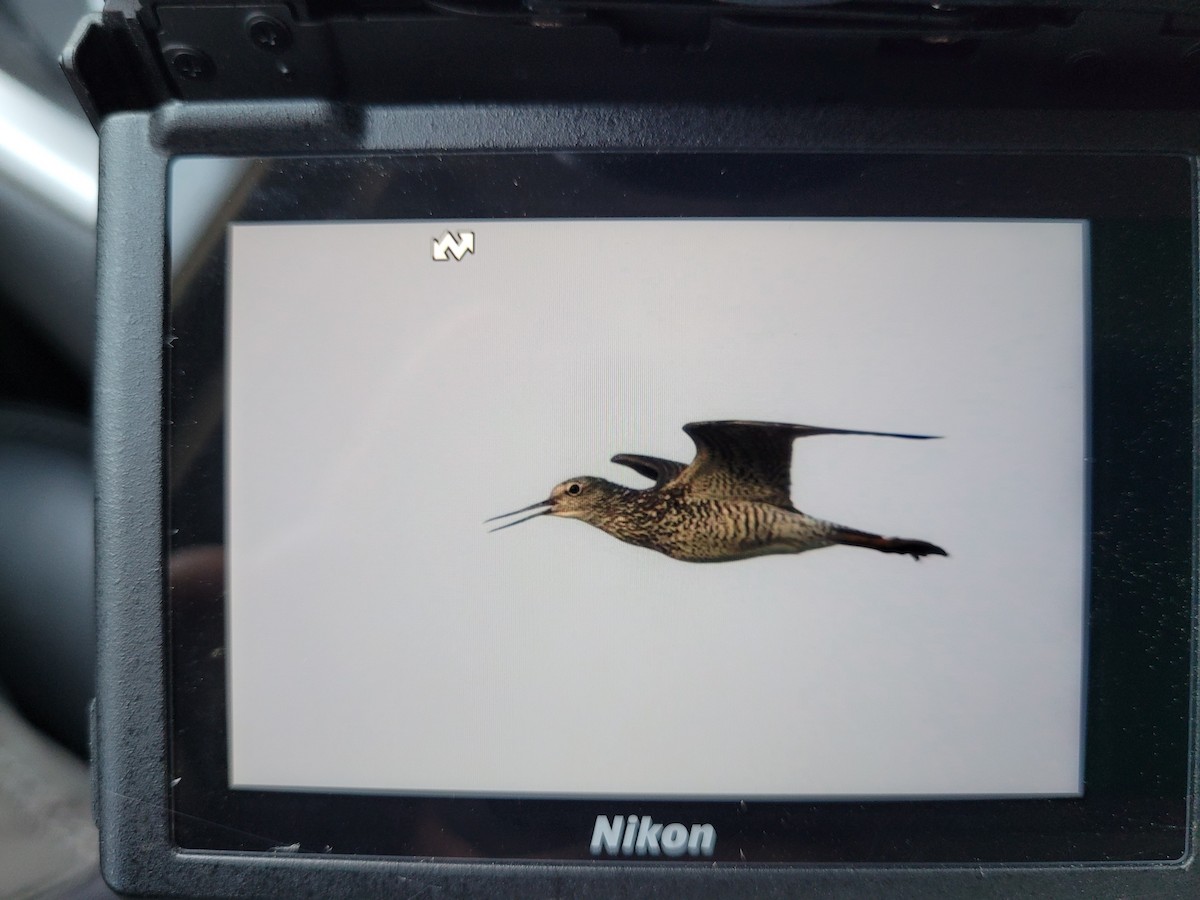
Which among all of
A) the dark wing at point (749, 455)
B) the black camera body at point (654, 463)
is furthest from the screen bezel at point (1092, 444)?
the dark wing at point (749, 455)

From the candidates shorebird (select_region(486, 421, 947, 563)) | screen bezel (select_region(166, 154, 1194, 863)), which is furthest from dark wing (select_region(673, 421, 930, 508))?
screen bezel (select_region(166, 154, 1194, 863))

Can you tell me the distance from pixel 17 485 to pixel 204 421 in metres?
0.19

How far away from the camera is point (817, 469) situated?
1.50 feet

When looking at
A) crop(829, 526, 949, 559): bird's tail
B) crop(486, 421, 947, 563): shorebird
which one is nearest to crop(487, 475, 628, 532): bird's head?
crop(486, 421, 947, 563): shorebird

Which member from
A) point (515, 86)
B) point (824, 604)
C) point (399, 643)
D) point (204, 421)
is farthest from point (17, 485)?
point (824, 604)

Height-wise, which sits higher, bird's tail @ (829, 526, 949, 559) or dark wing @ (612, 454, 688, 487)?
dark wing @ (612, 454, 688, 487)

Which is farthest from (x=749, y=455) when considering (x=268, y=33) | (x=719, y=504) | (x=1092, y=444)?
(x=268, y=33)

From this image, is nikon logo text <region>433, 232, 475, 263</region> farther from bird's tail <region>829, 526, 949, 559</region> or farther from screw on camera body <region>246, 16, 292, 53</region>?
bird's tail <region>829, 526, 949, 559</region>

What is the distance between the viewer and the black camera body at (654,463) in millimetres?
456

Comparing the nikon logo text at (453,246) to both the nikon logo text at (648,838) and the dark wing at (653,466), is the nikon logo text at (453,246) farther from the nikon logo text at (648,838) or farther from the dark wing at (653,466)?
the nikon logo text at (648,838)

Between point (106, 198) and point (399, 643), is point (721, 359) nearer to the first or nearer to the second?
point (399, 643)

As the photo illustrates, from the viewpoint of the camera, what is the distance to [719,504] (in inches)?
18.6

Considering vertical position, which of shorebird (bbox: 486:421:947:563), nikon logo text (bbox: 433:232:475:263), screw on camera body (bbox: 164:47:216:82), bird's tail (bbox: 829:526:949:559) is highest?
screw on camera body (bbox: 164:47:216:82)

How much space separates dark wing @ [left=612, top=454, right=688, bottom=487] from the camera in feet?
1.51
